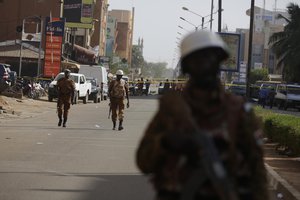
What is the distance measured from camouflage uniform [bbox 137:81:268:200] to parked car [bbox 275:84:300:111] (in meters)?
44.8

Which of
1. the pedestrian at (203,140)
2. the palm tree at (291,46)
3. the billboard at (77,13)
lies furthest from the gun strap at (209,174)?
the billboard at (77,13)

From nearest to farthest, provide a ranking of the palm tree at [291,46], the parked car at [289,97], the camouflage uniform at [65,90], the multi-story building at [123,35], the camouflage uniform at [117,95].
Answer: the camouflage uniform at [117,95], the camouflage uniform at [65,90], the parked car at [289,97], the palm tree at [291,46], the multi-story building at [123,35]

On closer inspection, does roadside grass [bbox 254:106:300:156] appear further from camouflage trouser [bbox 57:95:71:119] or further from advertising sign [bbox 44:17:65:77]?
advertising sign [bbox 44:17:65:77]

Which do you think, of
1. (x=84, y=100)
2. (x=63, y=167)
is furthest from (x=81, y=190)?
(x=84, y=100)

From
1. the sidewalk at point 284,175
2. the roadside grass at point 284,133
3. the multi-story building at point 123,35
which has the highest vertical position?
the multi-story building at point 123,35

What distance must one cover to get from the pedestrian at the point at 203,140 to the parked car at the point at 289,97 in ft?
147

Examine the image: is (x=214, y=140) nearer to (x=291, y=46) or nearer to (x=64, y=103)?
(x=64, y=103)

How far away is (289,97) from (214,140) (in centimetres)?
4566

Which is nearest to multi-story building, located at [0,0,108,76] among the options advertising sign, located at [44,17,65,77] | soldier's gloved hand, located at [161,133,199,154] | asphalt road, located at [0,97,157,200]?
advertising sign, located at [44,17,65,77]

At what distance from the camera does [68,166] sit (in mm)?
11531

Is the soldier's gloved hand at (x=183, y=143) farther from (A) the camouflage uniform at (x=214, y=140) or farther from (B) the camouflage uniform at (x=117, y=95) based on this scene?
(B) the camouflage uniform at (x=117, y=95)

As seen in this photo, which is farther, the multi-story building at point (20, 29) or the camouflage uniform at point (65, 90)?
the multi-story building at point (20, 29)

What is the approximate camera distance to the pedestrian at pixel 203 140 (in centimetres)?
300

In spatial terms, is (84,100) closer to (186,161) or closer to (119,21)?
(186,161)
